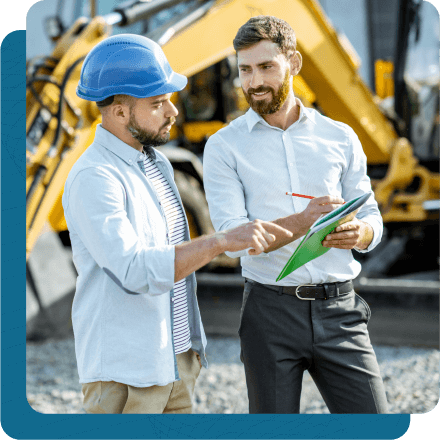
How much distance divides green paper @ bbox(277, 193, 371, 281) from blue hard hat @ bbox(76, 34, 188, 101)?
51 cm

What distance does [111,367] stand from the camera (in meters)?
1.48

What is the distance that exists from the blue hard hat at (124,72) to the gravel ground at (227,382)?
201 cm

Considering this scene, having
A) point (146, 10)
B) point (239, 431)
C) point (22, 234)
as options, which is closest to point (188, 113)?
point (146, 10)

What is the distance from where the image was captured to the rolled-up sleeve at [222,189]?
1.61 meters

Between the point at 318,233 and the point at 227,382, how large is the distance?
212 centimetres

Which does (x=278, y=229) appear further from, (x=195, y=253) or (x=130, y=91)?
(x=130, y=91)

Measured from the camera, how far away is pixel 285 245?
1.62m

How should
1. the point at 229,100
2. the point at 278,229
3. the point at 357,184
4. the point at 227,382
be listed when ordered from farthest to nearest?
1. the point at 229,100
2. the point at 227,382
3. the point at 357,184
4. the point at 278,229

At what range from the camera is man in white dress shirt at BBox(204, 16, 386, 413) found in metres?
1.64

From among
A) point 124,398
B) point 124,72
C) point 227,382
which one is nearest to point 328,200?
point 124,72

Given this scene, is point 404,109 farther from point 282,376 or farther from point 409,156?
point 282,376

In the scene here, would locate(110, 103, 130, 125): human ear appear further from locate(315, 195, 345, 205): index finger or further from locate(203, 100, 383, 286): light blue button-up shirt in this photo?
locate(315, 195, 345, 205): index finger

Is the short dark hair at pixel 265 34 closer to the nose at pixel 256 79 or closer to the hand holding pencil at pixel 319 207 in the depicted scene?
the nose at pixel 256 79

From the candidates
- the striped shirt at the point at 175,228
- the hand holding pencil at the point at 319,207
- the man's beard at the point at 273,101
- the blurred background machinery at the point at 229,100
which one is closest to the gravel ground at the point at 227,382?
the blurred background machinery at the point at 229,100
